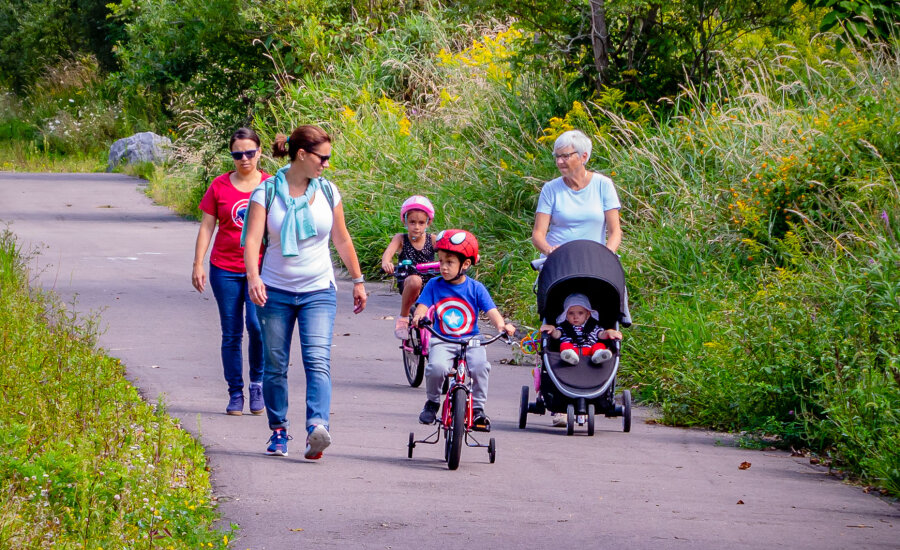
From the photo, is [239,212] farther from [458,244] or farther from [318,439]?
[318,439]

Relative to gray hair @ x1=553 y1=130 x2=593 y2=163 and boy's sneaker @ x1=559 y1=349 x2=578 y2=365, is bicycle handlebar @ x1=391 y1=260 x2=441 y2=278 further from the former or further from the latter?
boy's sneaker @ x1=559 y1=349 x2=578 y2=365

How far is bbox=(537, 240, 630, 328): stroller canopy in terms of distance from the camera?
8.64 meters

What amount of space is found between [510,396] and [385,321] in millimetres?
3589

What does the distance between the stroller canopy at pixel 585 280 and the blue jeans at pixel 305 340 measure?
1.77 metres

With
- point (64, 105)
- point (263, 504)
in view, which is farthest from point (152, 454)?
point (64, 105)

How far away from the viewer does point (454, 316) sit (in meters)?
7.64

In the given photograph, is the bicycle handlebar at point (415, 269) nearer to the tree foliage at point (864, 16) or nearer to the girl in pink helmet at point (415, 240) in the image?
the girl in pink helmet at point (415, 240)

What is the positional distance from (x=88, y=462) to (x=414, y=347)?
3940 millimetres

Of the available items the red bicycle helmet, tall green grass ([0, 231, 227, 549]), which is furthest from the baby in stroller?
tall green grass ([0, 231, 227, 549])

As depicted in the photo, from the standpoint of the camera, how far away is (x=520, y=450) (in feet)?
26.8

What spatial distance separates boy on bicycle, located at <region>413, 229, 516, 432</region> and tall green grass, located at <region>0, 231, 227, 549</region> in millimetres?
1400

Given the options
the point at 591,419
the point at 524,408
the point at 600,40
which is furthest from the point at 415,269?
the point at 600,40

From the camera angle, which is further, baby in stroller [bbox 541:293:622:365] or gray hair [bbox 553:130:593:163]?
gray hair [bbox 553:130:593:163]

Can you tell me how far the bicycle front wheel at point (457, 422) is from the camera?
23.7ft
